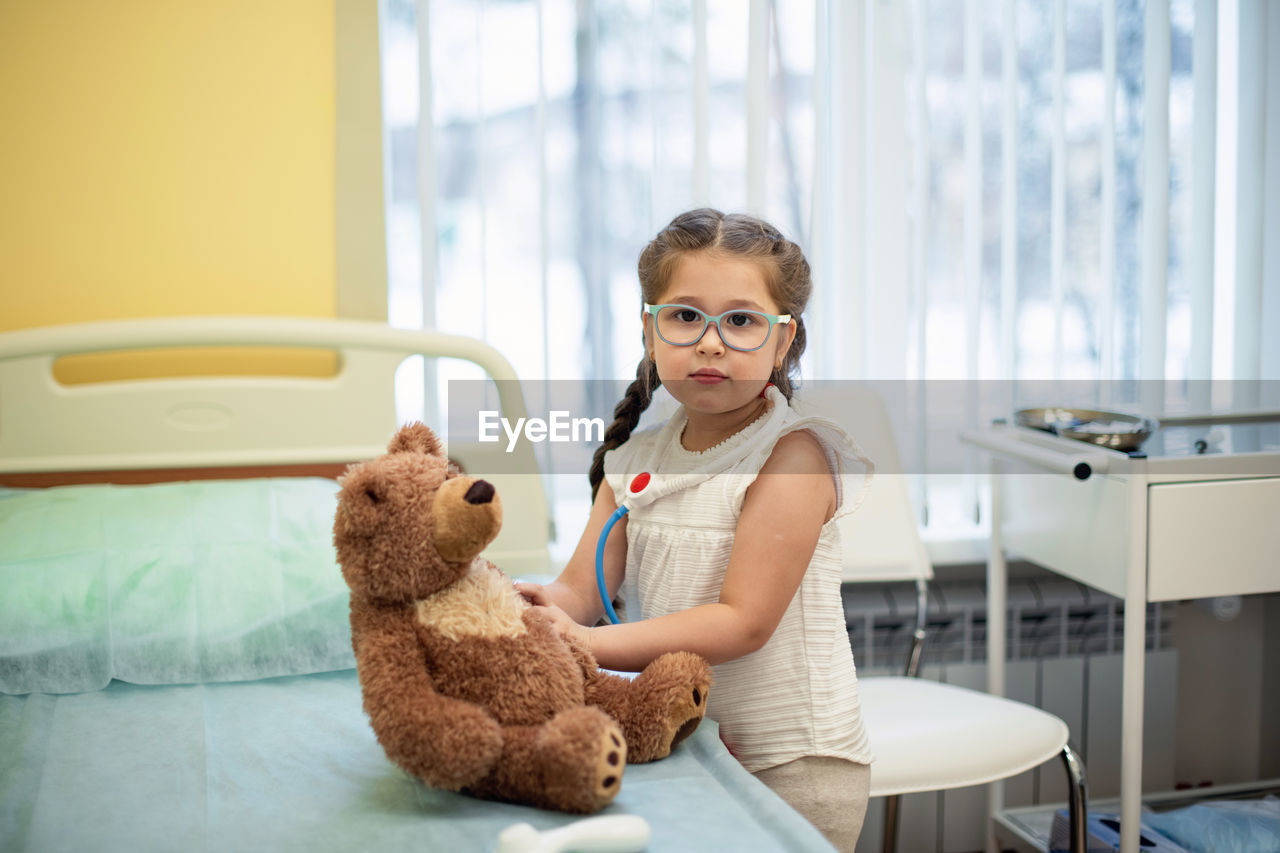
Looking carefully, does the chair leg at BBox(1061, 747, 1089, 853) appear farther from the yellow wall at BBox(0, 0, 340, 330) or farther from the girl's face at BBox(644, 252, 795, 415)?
the yellow wall at BBox(0, 0, 340, 330)

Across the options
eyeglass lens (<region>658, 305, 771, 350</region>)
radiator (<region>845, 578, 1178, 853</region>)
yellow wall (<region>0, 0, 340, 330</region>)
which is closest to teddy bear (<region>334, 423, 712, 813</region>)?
eyeglass lens (<region>658, 305, 771, 350</region>)

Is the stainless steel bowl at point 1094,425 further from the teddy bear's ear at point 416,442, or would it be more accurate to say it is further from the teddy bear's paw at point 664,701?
the teddy bear's ear at point 416,442

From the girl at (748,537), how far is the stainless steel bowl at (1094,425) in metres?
0.69

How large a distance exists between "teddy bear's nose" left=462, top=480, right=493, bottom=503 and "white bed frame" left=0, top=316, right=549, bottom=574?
85 centimetres

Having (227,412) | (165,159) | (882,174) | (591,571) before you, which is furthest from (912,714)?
(165,159)

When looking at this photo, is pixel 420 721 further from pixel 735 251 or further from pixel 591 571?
pixel 735 251

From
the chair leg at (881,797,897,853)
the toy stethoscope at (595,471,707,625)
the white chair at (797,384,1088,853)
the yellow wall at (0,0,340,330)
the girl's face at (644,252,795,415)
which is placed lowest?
the chair leg at (881,797,897,853)

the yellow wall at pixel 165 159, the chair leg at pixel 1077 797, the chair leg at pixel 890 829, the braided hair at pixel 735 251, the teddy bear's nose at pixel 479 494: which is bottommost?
the chair leg at pixel 890 829

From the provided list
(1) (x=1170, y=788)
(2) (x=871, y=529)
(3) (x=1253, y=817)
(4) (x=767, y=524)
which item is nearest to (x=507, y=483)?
(2) (x=871, y=529)

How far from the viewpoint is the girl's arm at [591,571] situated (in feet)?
3.23

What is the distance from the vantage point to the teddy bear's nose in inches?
28.4

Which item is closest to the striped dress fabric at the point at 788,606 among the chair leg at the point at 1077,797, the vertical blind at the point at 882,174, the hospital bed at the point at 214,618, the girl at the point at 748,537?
the girl at the point at 748,537

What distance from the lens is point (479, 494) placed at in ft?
2.37

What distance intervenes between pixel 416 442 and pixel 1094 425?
1140 millimetres
